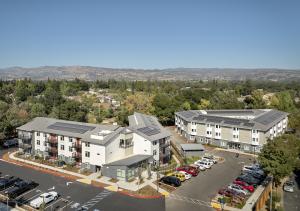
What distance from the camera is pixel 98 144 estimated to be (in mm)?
43812

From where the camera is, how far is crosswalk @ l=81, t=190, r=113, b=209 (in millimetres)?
33647

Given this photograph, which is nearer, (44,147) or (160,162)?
(160,162)

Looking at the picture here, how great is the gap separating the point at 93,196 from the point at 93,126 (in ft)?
56.2

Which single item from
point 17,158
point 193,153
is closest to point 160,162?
point 193,153

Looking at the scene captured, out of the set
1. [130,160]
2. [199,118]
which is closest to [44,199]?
[130,160]

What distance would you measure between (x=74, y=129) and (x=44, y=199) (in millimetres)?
17520

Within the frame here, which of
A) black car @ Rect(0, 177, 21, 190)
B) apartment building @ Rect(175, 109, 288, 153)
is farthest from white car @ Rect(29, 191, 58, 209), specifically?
apartment building @ Rect(175, 109, 288, 153)

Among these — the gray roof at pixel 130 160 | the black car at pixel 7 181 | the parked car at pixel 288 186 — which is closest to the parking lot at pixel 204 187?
the parked car at pixel 288 186

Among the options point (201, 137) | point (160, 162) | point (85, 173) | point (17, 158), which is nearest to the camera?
point (85, 173)

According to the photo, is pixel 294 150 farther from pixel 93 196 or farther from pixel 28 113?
pixel 28 113

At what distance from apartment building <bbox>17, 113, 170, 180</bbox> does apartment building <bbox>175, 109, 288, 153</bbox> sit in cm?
1812

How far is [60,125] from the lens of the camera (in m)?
52.9

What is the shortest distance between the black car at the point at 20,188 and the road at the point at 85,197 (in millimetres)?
773

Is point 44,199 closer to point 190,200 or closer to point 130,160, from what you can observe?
point 130,160
